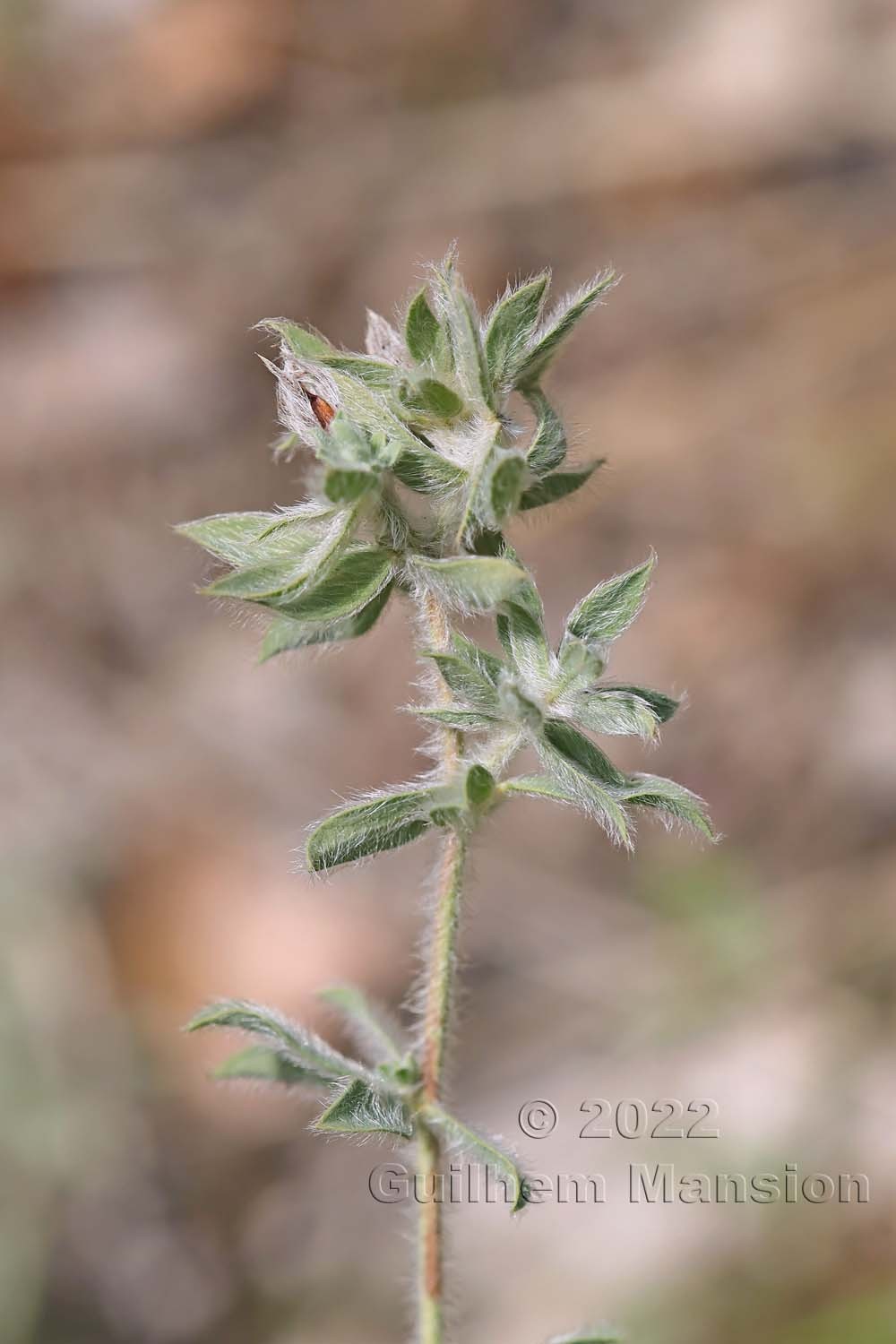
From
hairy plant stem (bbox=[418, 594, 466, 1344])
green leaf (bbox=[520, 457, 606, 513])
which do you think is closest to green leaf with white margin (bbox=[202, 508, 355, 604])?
hairy plant stem (bbox=[418, 594, 466, 1344])

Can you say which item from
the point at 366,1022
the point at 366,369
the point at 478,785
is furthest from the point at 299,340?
the point at 366,1022

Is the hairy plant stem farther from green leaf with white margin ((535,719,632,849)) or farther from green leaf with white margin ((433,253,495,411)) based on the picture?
green leaf with white margin ((433,253,495,411))

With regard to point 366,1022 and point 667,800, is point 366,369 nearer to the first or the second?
point 667,800

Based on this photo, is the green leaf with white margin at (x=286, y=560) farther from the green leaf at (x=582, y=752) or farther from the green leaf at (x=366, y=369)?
the green leaf at (x=582, y=752)

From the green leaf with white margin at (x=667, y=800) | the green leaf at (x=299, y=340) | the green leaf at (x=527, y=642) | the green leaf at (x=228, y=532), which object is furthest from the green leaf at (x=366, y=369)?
the green leaf with white margin at (x=667, y=800)

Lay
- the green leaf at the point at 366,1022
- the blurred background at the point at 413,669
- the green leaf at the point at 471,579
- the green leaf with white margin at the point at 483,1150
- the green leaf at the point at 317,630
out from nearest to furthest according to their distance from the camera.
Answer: the green leaf at the point at 471,579, the green leaf with white margin at the point at 483,1150, the green leaf at the point at 317,630, the green leaf at the point at 366,1022, the blurred background at the point at 413,669

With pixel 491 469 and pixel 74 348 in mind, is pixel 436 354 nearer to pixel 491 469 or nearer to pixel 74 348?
pixel 491 469

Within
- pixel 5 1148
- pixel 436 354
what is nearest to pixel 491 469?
pixel 436 354
